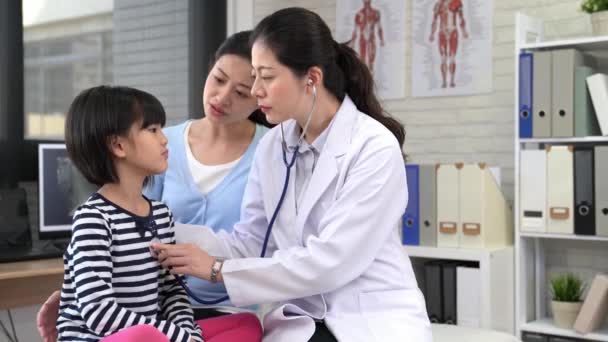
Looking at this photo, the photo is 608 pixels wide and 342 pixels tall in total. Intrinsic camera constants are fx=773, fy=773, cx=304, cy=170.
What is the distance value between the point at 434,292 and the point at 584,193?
2.34 feet

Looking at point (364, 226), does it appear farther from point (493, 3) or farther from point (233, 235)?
point (493, 3)

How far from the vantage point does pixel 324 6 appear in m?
4.05

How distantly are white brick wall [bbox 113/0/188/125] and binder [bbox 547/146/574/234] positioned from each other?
1.98 m

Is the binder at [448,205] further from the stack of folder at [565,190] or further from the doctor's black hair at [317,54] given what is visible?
the doctor's black hair at [317,54]

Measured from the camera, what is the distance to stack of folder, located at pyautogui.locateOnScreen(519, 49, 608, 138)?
115 inches

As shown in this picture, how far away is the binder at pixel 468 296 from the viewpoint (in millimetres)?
3035

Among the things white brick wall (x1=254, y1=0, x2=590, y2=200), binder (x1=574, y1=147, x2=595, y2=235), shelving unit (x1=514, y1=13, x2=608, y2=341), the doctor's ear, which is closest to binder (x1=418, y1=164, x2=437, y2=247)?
shelving unit (x1=514, y1=13, x2=608, y2=341)

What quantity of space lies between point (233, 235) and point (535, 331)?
167cm

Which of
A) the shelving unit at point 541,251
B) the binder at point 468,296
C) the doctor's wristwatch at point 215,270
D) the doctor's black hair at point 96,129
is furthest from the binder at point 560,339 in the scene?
the doctor's black hair at point 96,129

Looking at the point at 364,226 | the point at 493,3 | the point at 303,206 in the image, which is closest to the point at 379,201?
the point at 364,226

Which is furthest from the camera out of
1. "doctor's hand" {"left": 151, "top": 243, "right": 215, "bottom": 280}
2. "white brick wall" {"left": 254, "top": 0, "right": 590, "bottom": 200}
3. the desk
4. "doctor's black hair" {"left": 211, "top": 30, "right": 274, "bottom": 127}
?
"white brick wall" {"left": 254, "top": 0, "right": 590, "bottom": 200}

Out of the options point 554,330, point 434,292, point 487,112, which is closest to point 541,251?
point 554,330

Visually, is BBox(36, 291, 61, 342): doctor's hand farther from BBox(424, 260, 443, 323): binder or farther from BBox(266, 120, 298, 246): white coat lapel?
BBox(424, 260, 443, 323): binder

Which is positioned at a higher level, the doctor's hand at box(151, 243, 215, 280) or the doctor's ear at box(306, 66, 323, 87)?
the doctor's ear at box(306, 66, 323, 87)
